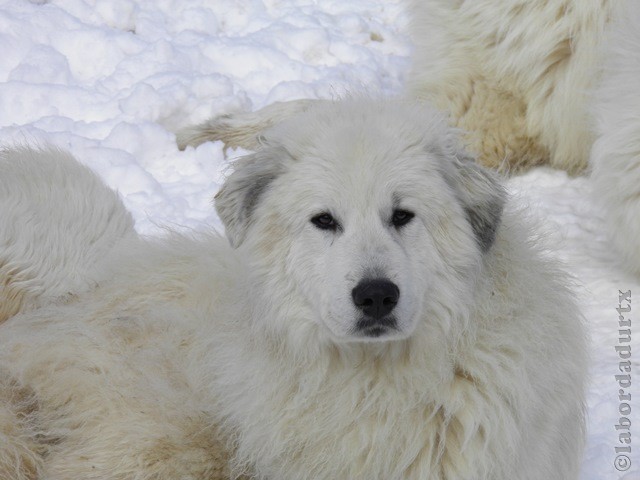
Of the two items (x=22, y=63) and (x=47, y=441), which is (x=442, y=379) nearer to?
(x=47, y=441)

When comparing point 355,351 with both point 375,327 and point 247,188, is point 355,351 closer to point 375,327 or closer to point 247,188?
point 375,327

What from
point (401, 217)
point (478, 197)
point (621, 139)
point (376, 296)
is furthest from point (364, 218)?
point (621, 139)

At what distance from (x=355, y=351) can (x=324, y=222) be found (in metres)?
0.46

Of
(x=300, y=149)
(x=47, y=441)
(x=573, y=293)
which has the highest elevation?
(x=300, y=149)

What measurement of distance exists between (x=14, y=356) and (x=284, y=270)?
1.17 m

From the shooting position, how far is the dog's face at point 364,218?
3.43 m

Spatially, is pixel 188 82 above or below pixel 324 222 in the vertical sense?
below

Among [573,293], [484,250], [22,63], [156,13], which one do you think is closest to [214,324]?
[484,250]

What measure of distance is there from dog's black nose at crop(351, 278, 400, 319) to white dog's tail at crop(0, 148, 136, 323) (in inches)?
62.2

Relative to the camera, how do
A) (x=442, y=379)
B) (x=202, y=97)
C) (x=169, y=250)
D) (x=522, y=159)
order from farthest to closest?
1. (x=202, y=97)
2. (x=522, y=159)
3. (x=169, y=250)
4. (x=442, y=379)

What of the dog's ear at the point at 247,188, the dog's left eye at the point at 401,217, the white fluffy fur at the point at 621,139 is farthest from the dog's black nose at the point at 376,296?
the white fluffy fur at the point at 621,139

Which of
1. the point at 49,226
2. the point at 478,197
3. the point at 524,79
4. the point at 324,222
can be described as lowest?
the point at 49,226

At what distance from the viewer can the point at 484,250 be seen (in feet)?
12.0

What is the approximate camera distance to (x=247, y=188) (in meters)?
3.76
